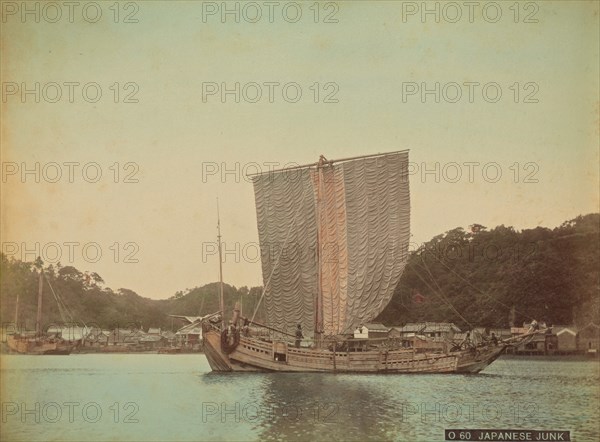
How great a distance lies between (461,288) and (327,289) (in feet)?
9.53

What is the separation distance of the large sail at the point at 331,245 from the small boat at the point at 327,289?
21 millimetres

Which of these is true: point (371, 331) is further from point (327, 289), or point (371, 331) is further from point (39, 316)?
point (39, 316)

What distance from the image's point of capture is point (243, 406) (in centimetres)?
1225

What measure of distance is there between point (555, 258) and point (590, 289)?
3.31 feet

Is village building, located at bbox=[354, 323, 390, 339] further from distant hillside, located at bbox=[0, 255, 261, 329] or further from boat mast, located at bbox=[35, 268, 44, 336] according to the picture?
boat mast, located at bbox=[35, 268, 44, 336]

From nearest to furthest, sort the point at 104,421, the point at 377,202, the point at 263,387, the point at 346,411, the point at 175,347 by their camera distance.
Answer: the point at 104,421, the point at 346,411, the point at 263,387, the point at 175,347, the point at 377,202

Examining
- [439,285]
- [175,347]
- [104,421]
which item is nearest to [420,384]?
[439,285]

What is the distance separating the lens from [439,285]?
16500mm

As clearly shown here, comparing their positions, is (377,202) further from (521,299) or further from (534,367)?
(534,367)

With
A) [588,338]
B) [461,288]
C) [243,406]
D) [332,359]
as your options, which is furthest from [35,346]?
[588,338]

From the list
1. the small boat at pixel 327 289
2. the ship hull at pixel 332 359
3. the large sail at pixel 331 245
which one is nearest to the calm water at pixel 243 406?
the ship hull at pixel 332 359

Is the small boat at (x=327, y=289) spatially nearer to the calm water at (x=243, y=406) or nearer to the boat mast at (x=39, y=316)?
the calm water at (x=243, y=406)

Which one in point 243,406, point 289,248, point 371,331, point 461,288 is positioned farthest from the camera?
point 371,331

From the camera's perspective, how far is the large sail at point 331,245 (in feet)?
54.7
